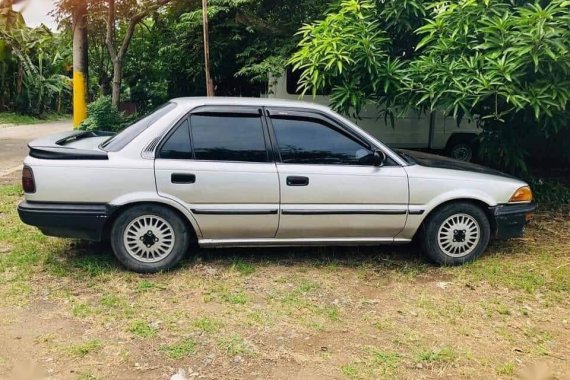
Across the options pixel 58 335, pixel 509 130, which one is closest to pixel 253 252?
pixel 58 335

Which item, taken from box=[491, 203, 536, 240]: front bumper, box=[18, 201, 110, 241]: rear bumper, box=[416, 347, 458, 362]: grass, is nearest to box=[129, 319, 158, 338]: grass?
box=[18, 201, 110, 241]: rear bumper

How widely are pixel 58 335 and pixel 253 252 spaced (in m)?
2.00

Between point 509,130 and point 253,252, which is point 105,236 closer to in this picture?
point 253,252

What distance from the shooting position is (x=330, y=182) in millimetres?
4387

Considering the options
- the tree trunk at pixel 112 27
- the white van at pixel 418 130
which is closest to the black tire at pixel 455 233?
the white van at pixel 418 130

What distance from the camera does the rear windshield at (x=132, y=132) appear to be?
4.31m

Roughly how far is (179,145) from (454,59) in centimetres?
295

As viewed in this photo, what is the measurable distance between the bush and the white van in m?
2.80

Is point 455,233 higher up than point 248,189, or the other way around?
point 248,189

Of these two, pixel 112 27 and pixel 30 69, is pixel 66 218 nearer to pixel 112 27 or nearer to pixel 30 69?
pixel 112 27

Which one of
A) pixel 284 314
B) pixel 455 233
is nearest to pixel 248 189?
pixel 284 314

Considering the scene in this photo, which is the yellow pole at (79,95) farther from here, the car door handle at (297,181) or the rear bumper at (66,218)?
the car door handle at (297,181)

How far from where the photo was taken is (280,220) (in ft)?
14.4

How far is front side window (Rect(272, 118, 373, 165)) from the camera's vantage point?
14.6ft
